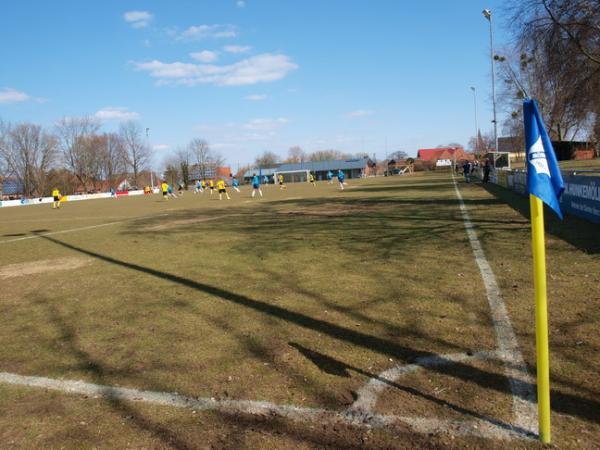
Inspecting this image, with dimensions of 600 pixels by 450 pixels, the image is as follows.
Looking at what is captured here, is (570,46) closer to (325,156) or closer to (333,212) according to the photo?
(333,212)

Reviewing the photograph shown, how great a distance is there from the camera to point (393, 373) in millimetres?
3947

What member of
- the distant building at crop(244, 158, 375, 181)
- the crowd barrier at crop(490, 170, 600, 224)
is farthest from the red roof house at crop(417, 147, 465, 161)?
the crowd barrier at crop(490, 170, 600, 224)

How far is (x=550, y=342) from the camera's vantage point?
4332 millimetres

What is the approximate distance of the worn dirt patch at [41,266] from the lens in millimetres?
9884

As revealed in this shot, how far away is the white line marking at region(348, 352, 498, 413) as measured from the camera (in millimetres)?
3486

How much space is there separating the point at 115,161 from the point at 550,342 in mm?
116810

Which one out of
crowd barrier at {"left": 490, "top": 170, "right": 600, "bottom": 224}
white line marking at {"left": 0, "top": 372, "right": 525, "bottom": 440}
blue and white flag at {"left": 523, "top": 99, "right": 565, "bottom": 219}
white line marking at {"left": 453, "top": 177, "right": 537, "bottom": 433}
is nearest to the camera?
blue and white flag at {"left": 523, "top": 99, "right": 565, "bottom": 219}

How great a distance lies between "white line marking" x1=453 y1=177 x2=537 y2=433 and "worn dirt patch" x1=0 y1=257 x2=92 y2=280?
8.31 meters

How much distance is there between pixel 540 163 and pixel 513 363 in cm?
194

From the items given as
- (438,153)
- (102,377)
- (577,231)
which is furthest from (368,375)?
(438,153)

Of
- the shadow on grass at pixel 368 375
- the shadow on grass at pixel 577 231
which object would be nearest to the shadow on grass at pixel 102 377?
the shadow on grass at pixel 368 375

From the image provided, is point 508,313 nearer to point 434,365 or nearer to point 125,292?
point 434,365

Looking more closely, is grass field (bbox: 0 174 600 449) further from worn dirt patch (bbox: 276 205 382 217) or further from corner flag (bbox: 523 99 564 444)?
worn dirt patch (bbox: 276 205 382 217)

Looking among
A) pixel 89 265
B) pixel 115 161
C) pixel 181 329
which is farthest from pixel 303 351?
pixel 115 161
